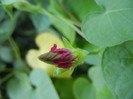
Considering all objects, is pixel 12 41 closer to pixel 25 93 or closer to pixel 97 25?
pixel 25 93

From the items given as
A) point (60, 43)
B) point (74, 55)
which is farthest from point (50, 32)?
point (74, 55)

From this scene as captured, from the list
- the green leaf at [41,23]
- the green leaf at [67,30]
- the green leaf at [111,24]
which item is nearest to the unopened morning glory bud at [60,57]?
the green leaf at [111,24]

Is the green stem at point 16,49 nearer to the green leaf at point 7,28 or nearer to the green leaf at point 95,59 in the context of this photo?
the green leaf at point 7,28

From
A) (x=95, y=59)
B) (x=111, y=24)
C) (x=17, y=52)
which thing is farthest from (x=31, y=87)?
(x=111, y=24)

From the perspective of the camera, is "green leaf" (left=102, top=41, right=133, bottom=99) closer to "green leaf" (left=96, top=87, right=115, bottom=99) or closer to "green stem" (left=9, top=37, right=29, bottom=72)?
"green leaf" (left=96, top=87, right=115, bottom=99)

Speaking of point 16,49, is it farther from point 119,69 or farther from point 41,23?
point 119,69

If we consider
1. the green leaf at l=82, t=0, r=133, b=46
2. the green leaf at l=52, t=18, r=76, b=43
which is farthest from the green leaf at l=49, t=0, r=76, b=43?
the green leaf at l=82, t=0, r=133, b=46
